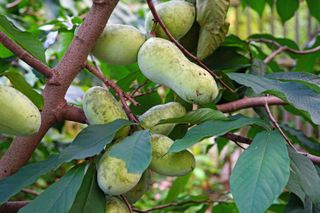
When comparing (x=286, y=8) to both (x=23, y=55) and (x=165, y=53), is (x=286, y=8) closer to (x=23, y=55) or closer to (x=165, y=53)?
(x=165, y=53)

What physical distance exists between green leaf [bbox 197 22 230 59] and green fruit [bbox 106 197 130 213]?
27 centimetres

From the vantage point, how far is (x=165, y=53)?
638 millimetres

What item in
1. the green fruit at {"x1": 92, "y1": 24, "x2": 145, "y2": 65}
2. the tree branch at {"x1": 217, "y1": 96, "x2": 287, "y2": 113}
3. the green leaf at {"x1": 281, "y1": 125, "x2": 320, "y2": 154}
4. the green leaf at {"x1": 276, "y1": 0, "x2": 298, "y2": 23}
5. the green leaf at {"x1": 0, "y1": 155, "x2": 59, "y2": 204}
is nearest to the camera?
the green leaf at {"x1": 0, "y1": 155, "x2": 59, "y2": 204}

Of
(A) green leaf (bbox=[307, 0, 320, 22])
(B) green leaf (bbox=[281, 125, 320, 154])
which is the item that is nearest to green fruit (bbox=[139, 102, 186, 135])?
(B) green leaf (bbox=[281, 125, 320, 154])

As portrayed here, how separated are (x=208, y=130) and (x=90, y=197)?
0.57ft

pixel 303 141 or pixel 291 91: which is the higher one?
pixel 291 91

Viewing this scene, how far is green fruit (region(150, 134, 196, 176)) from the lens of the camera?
0.59 metres

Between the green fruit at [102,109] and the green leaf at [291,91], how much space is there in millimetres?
161

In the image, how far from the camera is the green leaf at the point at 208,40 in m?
0.74

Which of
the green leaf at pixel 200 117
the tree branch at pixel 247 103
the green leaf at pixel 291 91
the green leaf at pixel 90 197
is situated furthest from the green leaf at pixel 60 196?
the tree branch at pixel 247 103

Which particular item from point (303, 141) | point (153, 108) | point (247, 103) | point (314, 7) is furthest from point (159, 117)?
point (314, 7)

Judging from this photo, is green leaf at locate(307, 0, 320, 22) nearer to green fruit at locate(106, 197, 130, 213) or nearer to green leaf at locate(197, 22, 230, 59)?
green leaf at locate(197, 22, 230, 59)

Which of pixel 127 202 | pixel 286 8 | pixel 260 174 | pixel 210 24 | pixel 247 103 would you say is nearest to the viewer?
pixel 260 174

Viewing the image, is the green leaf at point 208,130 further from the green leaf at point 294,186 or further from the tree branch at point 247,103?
the tree branch at point 247,103
